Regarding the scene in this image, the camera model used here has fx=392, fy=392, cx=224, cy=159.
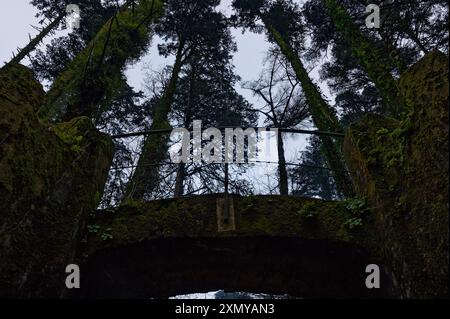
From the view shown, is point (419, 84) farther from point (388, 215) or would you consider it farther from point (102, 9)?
point (102, 9)

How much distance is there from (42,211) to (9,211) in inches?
21.4

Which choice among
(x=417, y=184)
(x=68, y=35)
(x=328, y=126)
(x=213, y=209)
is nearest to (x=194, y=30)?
(x=68, y=35)

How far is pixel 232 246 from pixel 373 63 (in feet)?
17.9

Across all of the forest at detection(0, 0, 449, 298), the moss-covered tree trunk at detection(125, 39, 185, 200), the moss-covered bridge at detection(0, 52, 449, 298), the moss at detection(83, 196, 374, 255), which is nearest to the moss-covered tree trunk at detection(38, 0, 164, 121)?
the forest at detection(0, 0, 449, 298)

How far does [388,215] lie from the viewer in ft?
13.6

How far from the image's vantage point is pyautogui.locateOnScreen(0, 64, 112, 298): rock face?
11.7 feet

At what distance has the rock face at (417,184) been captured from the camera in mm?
3382

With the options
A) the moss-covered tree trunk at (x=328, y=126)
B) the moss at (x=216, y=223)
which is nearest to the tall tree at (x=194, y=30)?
the moss-covered tree trunk at (x=328, y=126)

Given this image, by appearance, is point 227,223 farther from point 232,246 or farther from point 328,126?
point 328,126

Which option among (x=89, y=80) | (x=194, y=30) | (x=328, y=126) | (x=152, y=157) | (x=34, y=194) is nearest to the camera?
(x=34, y=194)

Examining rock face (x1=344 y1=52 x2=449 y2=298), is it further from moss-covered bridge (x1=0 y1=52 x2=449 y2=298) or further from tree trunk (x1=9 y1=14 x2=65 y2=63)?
tree trunk (x1=9 y1=14 x2=65 y2=63)

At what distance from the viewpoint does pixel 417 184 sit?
12.6ft

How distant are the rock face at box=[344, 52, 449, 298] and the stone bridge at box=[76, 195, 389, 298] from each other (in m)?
0.48
